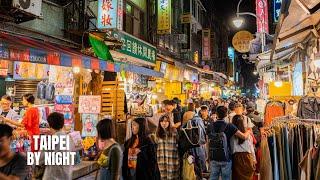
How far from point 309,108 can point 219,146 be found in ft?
6.84

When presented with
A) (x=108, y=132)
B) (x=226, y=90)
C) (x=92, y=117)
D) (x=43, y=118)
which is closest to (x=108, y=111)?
(x=92, y=117)

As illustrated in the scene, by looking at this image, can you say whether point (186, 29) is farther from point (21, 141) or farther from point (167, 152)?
point (167, 152)

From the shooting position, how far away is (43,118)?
1158 centimetres

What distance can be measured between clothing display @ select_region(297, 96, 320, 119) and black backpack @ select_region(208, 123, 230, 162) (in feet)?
5.49

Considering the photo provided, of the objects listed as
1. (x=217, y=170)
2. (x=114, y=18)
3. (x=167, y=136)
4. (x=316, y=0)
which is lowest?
(x=217, y=170)

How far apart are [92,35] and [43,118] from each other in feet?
10.6

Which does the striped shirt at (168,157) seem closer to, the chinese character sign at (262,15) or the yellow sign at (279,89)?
the yellow sign at (279,89)

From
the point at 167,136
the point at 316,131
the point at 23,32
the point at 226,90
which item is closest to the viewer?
the point at 316,131

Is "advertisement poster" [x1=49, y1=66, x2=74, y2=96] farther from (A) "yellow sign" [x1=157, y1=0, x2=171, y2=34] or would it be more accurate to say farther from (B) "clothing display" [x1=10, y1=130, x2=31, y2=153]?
(A) "yellow sign" [x1=157, y1=0, x2=171, y2=34]

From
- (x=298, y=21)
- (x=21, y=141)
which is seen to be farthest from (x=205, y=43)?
(x=298, y=21)

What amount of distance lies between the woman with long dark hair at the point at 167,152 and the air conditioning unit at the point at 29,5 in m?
4.51

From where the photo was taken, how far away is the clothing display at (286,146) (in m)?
5.61

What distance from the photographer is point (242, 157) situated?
773 centimetres

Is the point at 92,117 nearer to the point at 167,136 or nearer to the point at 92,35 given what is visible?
the point at 92,35
